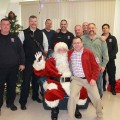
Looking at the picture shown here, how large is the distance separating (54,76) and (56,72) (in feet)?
0.26

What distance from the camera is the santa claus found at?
10.9 ft

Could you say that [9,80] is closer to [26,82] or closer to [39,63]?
[26,82]

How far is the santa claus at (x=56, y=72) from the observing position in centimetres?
333

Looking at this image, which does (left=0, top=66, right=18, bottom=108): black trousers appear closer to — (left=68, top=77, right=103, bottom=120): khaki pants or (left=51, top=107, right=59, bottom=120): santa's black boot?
(left=51, top=107, right=59, bottom=120): santa's black boot

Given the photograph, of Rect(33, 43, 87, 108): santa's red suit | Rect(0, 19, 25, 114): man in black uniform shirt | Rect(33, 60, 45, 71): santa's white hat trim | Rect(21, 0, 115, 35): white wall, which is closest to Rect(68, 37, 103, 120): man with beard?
Rect(33, 43, 87, 108): santa's red suit

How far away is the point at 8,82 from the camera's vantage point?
3648mm

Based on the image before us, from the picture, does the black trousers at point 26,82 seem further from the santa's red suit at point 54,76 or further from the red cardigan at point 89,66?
the red cardigan at point 89,66

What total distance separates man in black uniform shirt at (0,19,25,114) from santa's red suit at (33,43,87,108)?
0.30 meters

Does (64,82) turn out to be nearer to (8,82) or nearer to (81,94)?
(81,94)

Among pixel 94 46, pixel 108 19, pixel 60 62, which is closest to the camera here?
A: pixel 60 62

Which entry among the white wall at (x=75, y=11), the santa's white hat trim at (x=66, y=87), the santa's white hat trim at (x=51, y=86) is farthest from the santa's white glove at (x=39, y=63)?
the white wall at (x=75, y=11)

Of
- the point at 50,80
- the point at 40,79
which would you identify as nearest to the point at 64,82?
the point at 50,80

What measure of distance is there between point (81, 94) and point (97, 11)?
3022 millimetres

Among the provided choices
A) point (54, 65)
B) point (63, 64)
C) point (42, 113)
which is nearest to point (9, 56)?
point (54, 65)
